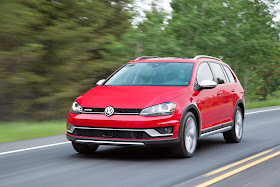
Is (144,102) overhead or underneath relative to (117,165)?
overhead

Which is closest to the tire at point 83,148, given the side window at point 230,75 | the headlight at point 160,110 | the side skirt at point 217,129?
the headlight at point 160,110

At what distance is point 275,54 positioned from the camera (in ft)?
96.8

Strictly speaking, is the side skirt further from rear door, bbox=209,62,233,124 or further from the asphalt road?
the asphalt road

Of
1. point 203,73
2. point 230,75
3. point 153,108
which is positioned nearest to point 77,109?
point 153,108

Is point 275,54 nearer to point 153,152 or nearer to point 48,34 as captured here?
point 48,34

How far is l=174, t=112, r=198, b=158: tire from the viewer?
24.7 feet

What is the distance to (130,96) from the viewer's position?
24.7 ft

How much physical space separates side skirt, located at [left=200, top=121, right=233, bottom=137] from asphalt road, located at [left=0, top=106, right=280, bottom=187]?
1.08 feet

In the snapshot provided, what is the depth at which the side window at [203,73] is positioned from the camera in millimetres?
8609

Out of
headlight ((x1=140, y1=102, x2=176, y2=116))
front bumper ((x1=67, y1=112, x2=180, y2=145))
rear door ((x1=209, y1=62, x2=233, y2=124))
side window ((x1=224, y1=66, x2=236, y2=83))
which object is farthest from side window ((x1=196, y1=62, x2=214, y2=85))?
front bumper ((x1=67, y1=112, x2=180, y2=145))

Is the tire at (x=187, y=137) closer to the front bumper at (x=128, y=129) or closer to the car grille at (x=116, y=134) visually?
the front bumper at (x=128, y=129)

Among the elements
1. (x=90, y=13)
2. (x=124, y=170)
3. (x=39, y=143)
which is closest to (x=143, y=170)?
(x=124, y=170)

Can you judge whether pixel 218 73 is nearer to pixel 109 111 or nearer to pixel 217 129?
pixel 217 129

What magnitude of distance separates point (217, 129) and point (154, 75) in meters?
1.71
